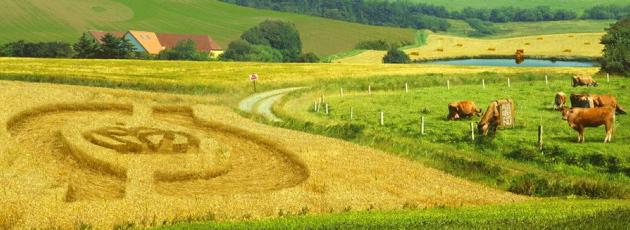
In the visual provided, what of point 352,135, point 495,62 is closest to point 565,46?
point 495,62

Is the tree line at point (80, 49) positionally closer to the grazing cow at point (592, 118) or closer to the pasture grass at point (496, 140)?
the pasture grass at point (496, 140)

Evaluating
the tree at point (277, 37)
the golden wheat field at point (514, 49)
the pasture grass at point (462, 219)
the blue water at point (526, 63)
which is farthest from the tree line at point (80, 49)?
the pasture grass at point (462, 219)

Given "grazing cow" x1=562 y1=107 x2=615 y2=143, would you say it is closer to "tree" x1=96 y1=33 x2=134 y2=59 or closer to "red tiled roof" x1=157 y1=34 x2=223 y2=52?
"tree" x1=96 y1=33 x2=134 y2=59

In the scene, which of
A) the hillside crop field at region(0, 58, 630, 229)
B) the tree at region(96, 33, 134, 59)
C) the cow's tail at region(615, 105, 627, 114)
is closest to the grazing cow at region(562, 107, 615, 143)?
the hillside crop field at region(0, 58, 630, 229)

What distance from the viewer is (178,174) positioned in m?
26.9

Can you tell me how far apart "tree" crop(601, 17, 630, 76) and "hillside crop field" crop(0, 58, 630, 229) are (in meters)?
44.2

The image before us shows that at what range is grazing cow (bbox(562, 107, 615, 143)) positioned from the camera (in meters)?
38.6

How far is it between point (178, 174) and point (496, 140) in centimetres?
2070

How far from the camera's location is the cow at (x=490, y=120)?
42875 mm

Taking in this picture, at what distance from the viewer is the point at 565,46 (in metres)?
176

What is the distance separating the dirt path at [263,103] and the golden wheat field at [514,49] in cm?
9238

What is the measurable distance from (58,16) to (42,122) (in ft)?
493

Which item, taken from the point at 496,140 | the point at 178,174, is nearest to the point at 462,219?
the point at 178,174

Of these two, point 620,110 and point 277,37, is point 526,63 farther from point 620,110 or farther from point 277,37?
point 620,110
